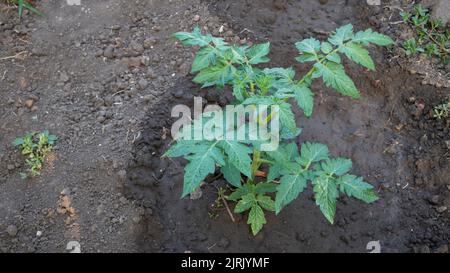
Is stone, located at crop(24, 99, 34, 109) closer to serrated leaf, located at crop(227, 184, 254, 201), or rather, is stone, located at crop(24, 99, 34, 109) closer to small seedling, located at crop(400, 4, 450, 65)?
serrated leaf, located at crop(227, 184, 254, 201)

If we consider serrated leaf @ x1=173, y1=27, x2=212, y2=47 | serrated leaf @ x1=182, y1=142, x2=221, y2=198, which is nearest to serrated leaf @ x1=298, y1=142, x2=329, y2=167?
serrated leaf @ x1=182, y1=142, x2=221, y2=198

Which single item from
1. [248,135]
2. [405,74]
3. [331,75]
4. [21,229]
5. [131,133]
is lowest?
[21,229]

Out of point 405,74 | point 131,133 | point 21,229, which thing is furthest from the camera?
point 405,74

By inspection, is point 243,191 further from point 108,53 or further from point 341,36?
point 108,53

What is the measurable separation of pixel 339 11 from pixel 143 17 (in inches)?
57.8

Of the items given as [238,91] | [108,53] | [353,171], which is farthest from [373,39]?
[108,53]

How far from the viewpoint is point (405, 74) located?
11.3 ft

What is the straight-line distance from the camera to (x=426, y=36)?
11.9ft

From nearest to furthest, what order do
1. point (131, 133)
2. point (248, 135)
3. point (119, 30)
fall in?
point (248, 135), point (131, 133), point (119, 30)

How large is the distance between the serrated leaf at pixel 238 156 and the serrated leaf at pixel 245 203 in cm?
60

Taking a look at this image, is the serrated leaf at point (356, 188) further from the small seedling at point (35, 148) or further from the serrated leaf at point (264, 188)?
the small seedling at point (35, 148)

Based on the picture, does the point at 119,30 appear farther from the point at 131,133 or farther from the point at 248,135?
the point at 248,135

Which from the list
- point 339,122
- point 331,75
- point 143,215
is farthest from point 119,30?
point 331,75

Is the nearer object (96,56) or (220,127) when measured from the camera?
(220,127)
